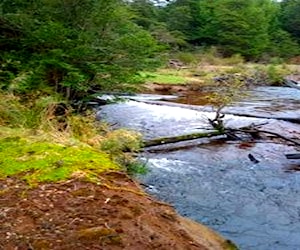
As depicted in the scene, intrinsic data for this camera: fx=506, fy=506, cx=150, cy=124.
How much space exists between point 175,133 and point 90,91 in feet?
7.77

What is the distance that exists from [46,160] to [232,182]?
4.46 meters

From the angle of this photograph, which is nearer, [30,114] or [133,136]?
[30,114]

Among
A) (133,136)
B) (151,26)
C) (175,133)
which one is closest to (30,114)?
(133,136)

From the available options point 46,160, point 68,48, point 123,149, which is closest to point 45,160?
point 46,160

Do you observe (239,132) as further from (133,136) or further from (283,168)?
(133,136)

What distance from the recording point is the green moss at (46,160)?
4551mm

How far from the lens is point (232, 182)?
8531 mm

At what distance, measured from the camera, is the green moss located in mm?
4551

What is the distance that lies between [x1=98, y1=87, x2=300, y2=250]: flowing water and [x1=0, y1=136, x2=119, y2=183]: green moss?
218 cm

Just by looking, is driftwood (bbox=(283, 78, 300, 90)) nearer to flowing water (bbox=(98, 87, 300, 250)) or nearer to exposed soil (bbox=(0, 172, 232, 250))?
flowing water (bbox=(98, 87, 300, 250))

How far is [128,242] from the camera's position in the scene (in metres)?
3.60

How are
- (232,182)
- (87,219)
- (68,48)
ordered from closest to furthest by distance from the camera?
(87,219) → (232,182) → (68,48)

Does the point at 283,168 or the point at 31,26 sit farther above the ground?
the point at 31,26

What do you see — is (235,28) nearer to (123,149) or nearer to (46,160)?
(123,149)
